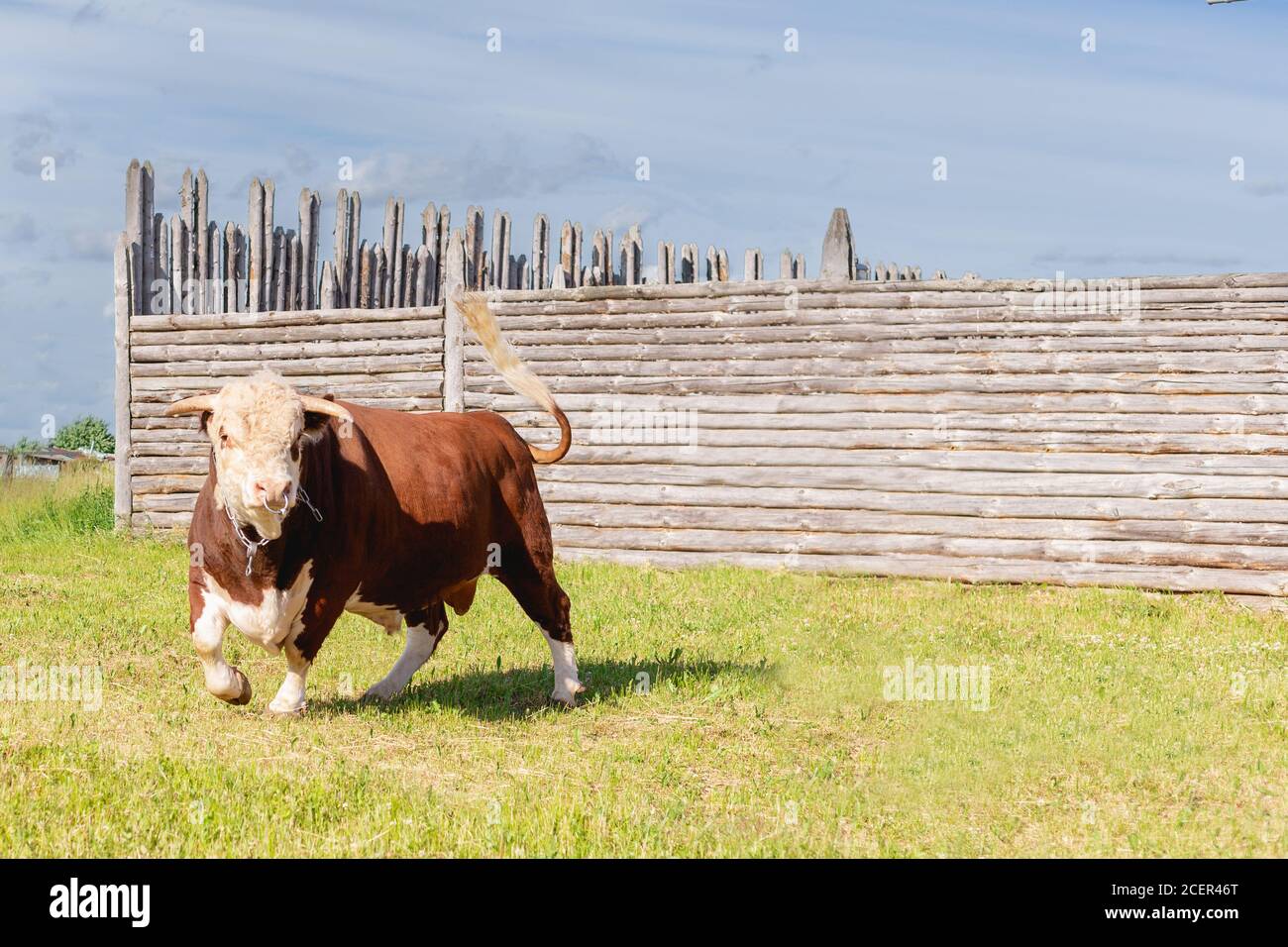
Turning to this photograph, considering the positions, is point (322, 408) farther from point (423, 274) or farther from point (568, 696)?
point (423, 274)

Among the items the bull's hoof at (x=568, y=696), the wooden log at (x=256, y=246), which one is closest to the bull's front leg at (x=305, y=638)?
the bull's hoof at (x=568, y=696)

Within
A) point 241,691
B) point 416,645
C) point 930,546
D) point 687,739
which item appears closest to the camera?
point 241,691

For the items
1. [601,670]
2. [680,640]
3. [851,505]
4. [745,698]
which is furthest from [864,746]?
[851,505]

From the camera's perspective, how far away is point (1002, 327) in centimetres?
1240

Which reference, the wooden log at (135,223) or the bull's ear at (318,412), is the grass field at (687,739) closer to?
the bull's ear at (318,412)

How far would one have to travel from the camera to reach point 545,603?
7.69 metres

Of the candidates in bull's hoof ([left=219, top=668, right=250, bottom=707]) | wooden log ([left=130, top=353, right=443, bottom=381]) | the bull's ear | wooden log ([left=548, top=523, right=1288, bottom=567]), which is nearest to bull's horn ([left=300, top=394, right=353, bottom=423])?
the bull's ear

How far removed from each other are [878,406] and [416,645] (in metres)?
6.21

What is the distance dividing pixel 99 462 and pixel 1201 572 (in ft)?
53.7

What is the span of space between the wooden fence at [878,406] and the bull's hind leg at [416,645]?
4.73m

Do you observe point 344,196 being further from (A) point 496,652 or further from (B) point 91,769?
(B) point 91,769

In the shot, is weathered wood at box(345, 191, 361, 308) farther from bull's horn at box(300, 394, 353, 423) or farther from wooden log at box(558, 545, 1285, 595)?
bull's horn at box(300, 394, 353, 423)

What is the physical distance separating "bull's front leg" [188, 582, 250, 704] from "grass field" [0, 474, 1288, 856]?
0.26 m

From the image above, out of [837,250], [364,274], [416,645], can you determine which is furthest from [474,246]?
[416,645]
